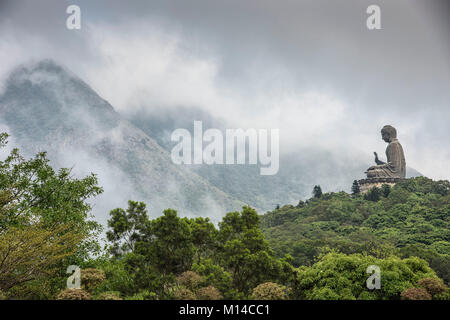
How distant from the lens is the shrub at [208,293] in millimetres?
12656

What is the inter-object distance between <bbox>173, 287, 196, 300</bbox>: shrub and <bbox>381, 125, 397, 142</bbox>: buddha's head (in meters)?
49.3

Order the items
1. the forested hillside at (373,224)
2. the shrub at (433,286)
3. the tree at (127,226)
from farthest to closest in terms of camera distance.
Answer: the forested hillside at (373,224) < the tree at (127,226) < the shrub at (433,286)

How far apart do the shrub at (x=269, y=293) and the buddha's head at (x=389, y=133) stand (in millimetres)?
48252

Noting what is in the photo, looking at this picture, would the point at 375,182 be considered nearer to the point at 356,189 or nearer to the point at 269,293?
the point at 356,189

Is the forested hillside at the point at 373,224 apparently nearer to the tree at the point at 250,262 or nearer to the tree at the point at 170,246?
the tree at the point at 250,262

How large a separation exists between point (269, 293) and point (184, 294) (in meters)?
2.58

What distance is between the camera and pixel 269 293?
1246 cm

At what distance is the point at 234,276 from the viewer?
48.8ft

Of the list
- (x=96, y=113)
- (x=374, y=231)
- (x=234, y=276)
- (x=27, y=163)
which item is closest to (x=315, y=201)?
(x=374, y=231)

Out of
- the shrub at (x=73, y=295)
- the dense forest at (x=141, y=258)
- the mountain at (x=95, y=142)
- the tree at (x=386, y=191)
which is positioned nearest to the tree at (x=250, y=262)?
the dense forest at (x=141, y=258)

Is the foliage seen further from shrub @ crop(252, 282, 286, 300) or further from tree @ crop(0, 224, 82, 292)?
tree @ crop(0, 224, 82, 292)

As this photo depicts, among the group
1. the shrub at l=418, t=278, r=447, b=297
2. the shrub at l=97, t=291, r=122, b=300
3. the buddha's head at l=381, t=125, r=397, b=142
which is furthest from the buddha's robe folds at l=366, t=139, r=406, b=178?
the shrub at l=97, t=291, r=122, b=300
